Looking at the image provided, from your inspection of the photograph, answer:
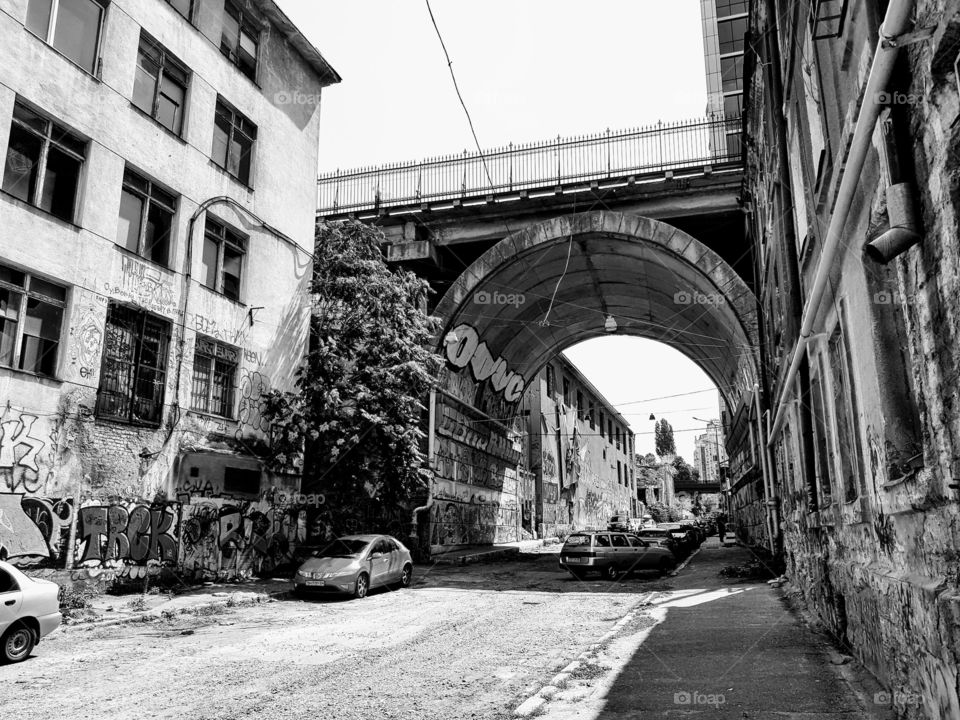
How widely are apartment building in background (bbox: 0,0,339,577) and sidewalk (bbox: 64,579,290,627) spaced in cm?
89

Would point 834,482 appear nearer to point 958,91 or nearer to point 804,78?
point 804,78

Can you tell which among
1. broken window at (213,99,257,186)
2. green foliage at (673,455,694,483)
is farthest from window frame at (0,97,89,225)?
green foliage at (673,455,694,483)

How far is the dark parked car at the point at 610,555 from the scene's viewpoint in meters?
20.8

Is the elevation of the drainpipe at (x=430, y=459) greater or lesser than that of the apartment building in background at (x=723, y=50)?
lesser

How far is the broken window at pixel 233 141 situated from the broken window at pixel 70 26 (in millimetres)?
3977

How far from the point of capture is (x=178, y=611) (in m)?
13.3

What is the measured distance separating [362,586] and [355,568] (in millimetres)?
523

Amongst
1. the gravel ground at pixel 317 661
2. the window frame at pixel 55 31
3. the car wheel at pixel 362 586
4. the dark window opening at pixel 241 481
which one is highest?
the window frame at pixel 55 31

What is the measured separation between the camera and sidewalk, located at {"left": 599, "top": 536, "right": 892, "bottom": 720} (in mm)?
6477

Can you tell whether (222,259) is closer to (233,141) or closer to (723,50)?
(233,141)

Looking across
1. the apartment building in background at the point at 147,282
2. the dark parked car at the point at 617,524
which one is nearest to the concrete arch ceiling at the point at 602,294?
the apartment building in background at the point at 147,282

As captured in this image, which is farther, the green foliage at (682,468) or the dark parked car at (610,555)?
the green foliage at (682,468)

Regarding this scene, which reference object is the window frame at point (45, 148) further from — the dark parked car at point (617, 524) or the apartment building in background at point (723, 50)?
the apartment building in background at point (723, 50)

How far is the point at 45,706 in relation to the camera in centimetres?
682
